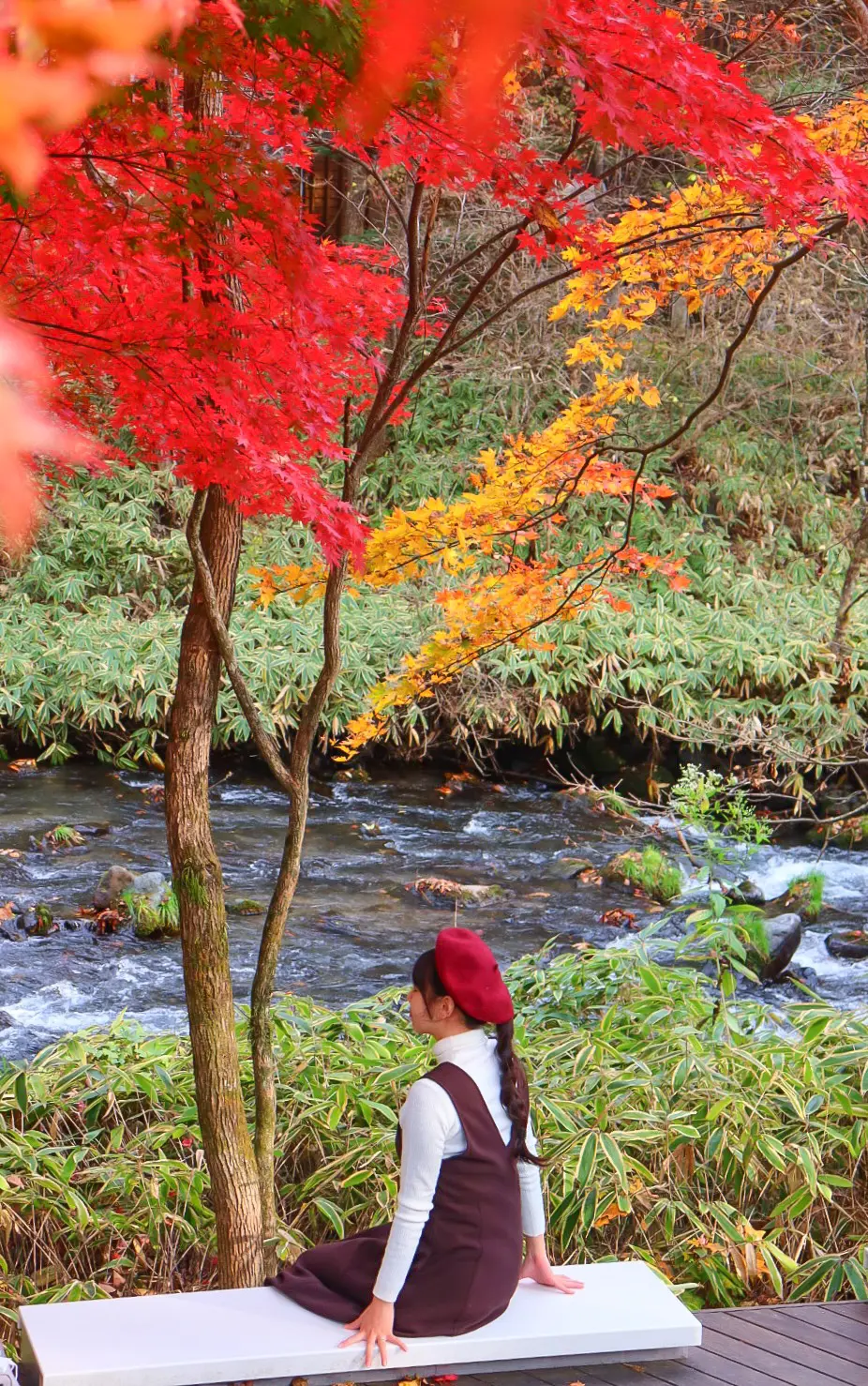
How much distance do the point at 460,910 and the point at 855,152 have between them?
4.65 metres

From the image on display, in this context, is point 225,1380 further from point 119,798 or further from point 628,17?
point 119,798

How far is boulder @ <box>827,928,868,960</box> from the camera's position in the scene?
704 cm

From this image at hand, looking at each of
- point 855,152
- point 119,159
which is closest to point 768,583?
point 855,152

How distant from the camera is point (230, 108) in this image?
338 cm

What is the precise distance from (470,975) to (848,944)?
17.3ft

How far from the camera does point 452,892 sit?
25.3ft

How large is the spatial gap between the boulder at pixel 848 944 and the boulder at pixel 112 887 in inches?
156

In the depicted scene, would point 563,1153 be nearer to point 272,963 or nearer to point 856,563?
point 272,963

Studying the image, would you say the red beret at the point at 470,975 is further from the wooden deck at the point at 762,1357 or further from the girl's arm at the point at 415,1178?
the wooden deck at the point at 762,1357

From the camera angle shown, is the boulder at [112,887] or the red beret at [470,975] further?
the boulder at [112,887]

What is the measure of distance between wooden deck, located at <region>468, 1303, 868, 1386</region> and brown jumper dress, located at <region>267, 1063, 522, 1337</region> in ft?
0.44

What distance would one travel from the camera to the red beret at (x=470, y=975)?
233 cm

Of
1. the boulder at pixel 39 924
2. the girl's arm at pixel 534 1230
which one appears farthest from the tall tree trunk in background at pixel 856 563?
the boulder at pixel 39 924

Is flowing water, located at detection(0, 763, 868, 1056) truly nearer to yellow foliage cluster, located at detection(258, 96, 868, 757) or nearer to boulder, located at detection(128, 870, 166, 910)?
boulder, located at detection(128, 870, 166, 910)
